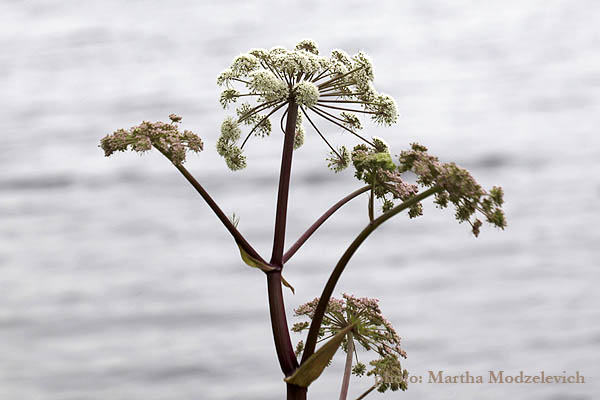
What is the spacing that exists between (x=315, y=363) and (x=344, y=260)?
0.19 metres

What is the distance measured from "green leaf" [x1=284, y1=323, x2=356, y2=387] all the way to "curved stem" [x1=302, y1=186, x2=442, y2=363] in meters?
0.05

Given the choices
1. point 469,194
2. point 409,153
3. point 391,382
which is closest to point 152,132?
point 409,153

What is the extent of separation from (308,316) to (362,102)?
19.7 inches

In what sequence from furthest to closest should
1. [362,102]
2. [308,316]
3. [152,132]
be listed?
[308,316], [362,102], [152,132]

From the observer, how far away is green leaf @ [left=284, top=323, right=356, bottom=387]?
129cm

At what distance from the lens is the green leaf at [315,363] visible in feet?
4.23

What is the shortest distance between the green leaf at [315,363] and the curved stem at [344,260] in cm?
5

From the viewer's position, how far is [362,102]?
1483 millimetres

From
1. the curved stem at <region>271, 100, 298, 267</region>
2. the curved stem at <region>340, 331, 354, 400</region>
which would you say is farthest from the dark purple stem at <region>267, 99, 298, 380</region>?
the curved stem at <region>340, 331, 354, 400</region>

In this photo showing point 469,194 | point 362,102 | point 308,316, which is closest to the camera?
point 469,194

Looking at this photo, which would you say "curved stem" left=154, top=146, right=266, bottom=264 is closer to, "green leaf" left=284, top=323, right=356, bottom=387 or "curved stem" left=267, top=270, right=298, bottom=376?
"curved stem" left=267, top=270, right=298, bottom=376

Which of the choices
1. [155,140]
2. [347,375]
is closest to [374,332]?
[347,375]

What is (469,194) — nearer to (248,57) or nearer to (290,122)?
(290,122)

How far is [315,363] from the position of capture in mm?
1300
